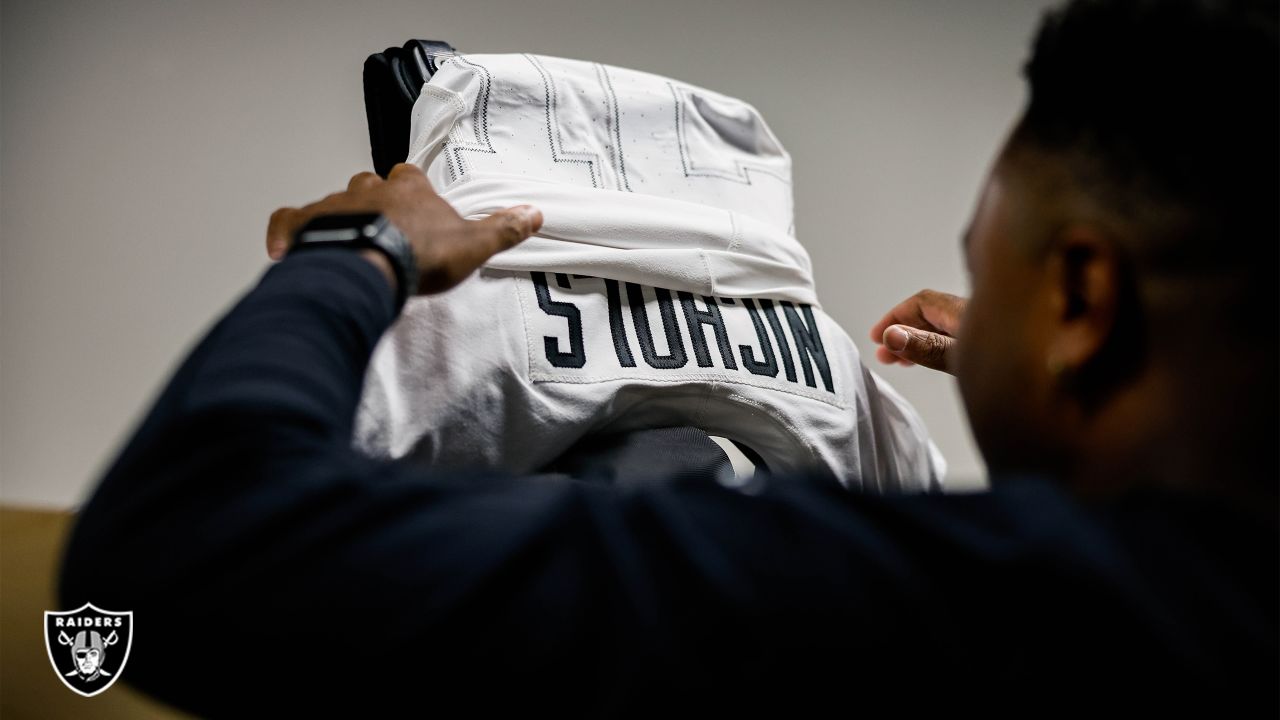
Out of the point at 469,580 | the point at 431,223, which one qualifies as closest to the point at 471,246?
the point at 431,223

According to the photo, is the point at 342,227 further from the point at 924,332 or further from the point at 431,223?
the point at 924,332

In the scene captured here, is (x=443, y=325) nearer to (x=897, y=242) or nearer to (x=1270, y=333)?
(x=1270, y=333)

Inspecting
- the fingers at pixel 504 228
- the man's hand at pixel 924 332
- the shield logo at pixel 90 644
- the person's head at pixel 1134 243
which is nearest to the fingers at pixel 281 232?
the fingers at pixel 504 228

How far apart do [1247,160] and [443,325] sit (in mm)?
480

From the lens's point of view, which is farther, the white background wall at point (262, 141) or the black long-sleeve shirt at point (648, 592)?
the white background wall at point (262, 141)

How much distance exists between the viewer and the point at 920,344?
96 cm

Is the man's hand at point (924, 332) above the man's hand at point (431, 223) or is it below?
below

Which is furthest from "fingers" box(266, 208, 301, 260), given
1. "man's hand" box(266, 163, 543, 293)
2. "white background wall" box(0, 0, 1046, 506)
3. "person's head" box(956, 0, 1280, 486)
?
"white background wall" box(0, 0, 1046, 506)

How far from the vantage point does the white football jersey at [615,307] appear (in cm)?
66

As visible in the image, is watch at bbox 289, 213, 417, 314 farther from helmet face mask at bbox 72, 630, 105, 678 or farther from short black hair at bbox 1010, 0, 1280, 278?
short black hair at bbox 1010, 0, 1280, 278

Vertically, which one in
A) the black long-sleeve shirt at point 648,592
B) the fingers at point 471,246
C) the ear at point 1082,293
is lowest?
the black long-sleeve shirt at point 648,592

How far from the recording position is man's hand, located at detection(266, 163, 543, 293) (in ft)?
1.78

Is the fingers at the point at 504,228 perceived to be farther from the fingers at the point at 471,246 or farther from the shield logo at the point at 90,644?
the shield logo at the point at 90,644

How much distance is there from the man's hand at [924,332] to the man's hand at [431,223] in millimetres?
469
